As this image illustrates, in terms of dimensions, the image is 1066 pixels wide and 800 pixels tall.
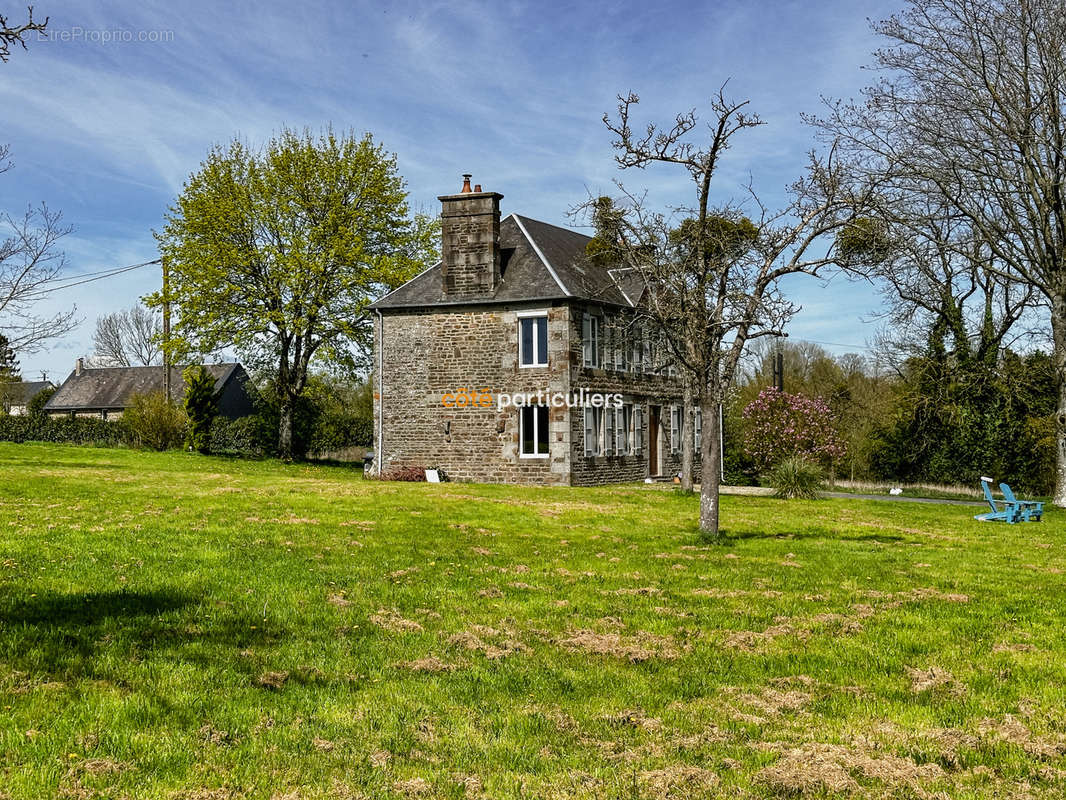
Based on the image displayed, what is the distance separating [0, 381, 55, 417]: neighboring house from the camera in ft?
201

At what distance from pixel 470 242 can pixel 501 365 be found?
4.32 metres

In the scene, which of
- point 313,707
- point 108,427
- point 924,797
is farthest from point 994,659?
point 108,427

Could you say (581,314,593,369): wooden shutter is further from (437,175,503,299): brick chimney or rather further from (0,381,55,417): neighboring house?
(0,381,55,417): neighboring house

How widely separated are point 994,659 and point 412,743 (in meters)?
5.09

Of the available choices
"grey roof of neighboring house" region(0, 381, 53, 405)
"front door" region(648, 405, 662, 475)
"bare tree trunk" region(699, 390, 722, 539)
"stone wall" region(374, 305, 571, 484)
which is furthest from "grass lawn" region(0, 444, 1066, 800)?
"grey roof of neighboring house" region(0, 381, 53, 405)

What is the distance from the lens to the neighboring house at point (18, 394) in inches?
2406

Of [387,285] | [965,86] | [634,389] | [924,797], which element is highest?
[965,86]

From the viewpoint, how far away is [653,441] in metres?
33.5

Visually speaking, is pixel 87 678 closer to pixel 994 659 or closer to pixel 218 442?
pixel 994 659

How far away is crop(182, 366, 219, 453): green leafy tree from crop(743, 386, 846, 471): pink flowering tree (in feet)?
72.9

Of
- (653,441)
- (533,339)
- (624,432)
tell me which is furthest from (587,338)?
(653,441)

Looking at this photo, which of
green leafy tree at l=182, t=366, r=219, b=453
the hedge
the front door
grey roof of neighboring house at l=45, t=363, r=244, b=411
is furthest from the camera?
grey roof of neighboring house at l=45, t=363, r=244, b=411

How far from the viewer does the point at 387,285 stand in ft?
124

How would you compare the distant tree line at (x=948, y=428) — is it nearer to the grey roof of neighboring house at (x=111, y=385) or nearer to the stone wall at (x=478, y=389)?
the stone wall at (x=478, y=389)
